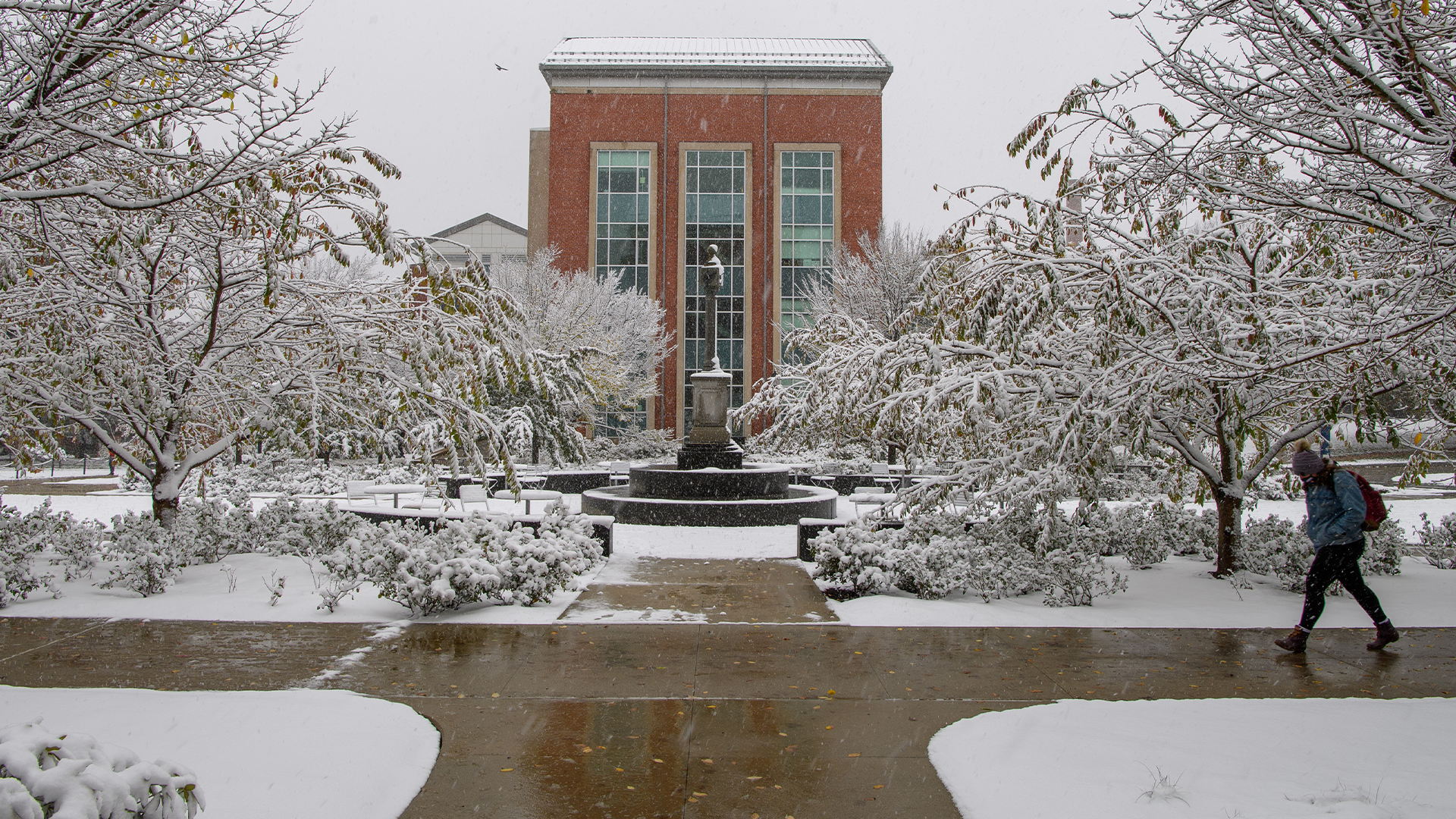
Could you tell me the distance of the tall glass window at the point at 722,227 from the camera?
41.0 m

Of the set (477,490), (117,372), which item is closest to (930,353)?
(117,372)

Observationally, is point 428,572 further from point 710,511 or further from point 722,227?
point 722,227

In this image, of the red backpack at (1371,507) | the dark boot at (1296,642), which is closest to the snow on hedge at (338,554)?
the dark boot at (1296,642)

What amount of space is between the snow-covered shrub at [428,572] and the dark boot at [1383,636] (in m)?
6.77

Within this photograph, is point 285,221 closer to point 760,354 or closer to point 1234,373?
point 1234,373

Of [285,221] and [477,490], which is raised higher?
[285,221]

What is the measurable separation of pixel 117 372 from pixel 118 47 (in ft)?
16.6

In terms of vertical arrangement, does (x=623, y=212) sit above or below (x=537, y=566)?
above

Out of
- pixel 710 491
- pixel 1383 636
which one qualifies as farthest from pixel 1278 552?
pixel 710 491

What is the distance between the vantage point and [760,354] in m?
40.8

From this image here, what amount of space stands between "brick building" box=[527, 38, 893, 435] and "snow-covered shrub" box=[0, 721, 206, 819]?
125ft

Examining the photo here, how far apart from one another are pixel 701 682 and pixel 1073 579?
13.8ft

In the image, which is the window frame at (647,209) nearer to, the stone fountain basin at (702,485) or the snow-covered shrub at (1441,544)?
the stone fountain basin at (702,485)

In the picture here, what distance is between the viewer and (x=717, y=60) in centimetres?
4172
